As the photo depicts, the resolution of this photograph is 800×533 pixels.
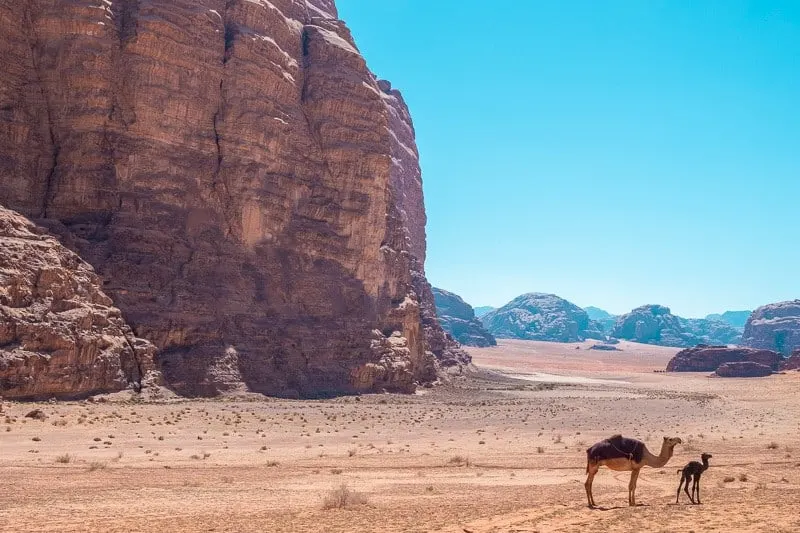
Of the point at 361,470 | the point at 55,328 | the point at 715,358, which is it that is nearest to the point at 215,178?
the point at 55,328

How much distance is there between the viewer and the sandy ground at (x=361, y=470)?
12.7 m

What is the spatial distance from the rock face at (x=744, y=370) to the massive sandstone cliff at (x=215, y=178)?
69205mm

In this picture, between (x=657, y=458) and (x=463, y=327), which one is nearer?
(x=657, y=458)

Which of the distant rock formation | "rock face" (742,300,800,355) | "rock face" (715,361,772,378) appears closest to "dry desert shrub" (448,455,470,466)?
"rock face" (715,361,772,378)

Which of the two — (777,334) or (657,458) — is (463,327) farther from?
(657,458)

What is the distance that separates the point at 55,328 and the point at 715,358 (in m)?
116

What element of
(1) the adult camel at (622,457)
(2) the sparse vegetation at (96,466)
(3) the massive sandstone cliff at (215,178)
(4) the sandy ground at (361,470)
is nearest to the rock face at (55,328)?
(3) the massive sandstone cliff at (215,178)

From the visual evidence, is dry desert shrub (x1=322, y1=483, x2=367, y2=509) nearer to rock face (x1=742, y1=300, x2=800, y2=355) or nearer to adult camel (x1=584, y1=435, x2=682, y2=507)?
adult camel (x1=584, y1=435, x2=682, y2=507)

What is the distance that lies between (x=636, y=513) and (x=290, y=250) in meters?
43.1

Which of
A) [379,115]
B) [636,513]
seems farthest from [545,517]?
[379,115]

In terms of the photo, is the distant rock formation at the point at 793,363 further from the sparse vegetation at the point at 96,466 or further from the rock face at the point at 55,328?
the sparse vegetation at the point at 96,466

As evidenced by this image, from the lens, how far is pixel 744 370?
109 metres

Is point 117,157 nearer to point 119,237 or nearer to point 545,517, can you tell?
point 119,237

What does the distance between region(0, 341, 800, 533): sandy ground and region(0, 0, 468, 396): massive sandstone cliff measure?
672cm
